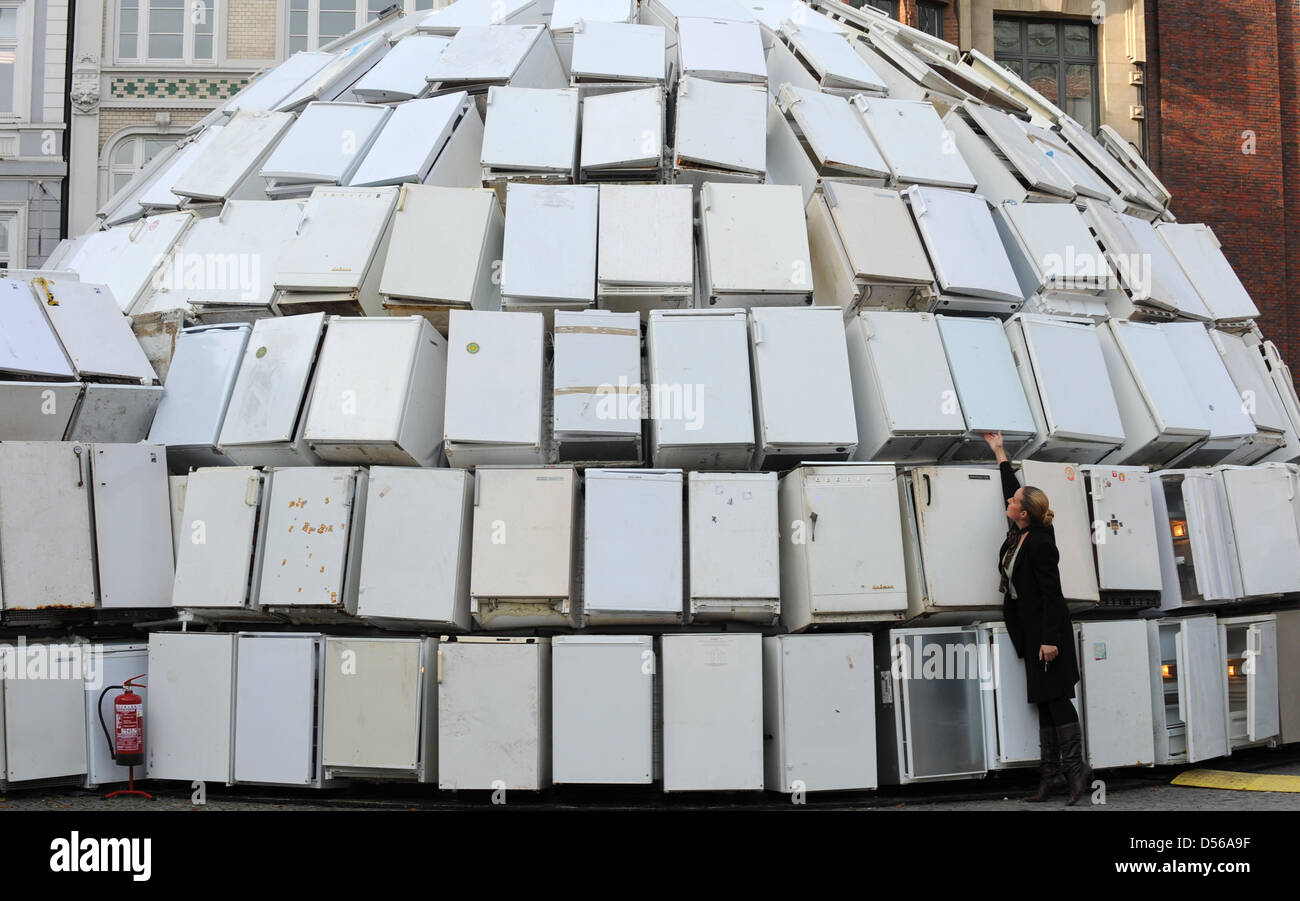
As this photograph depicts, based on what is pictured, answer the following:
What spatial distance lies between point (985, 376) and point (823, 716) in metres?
3.02

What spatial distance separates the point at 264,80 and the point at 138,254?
359 centimetres

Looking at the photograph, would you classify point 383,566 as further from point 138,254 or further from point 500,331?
point 138,254

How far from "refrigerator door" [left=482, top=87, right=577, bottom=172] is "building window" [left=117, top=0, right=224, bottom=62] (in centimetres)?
1124

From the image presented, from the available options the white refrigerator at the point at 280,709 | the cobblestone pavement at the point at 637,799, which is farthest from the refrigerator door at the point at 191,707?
the cobblestone pavement at the point at 637,799

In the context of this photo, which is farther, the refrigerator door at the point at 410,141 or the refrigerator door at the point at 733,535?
the refrigerator door at the point at 410,141

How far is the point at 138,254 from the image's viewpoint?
1134 centimetres

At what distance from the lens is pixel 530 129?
10562 mm

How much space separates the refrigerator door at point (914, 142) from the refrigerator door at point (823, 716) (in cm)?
483

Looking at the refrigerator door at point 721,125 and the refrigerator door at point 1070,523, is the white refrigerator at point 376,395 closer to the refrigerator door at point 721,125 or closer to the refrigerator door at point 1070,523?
the refrigerator door at point 721,125

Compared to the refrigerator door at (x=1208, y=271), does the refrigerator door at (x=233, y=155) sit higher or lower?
higher

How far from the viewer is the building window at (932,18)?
20.2 m

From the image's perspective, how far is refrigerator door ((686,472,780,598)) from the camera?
8.29 m

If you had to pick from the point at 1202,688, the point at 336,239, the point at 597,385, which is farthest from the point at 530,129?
the point at 1202,688

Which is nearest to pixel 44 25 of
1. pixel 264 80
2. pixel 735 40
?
pixel 264 80
